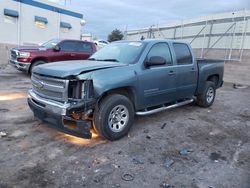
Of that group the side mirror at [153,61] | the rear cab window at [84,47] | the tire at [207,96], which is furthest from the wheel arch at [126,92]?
the rear cab window at [84,47]

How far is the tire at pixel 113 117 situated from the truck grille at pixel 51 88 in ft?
2.19

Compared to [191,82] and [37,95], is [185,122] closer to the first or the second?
[191,82]

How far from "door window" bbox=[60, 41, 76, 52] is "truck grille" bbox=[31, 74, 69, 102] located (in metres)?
7.73

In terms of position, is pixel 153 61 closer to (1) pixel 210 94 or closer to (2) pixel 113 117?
(2) pixel 113 117

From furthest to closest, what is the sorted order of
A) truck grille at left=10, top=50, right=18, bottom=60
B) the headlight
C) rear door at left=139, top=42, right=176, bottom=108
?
truck grille at left=10, top=50, right=18, bottom=60, the headlight, rear door at left=139, top=42, right=176, bottom=108

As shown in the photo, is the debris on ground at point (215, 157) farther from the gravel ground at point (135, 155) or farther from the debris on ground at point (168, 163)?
the debris on ground at point (168, 163)

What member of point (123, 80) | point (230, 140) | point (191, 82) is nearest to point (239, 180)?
point (230, 140)

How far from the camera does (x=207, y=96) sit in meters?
8.22

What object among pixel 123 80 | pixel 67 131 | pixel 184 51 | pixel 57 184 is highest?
pixel 184 51

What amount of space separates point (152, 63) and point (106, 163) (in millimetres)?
2395

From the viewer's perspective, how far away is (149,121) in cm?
660

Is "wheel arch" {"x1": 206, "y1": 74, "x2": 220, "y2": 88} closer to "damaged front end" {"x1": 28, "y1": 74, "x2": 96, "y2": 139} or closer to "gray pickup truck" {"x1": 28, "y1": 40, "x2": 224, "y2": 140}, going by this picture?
"gray pickup truck" {"x1": 28, "y1": 40, "x2": 224, "y2": 140}

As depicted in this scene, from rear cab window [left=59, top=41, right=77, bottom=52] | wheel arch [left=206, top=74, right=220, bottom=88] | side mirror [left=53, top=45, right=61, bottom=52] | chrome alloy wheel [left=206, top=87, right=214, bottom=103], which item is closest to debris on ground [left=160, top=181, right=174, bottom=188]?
chrome alloy wheel [left=206, top=87, right=214, bottom=103]

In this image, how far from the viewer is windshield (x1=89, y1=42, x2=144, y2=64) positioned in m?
5.84
